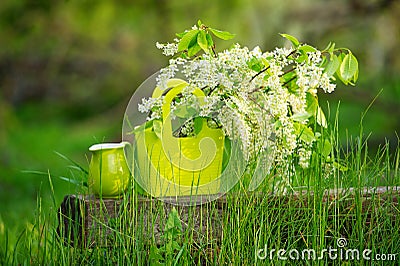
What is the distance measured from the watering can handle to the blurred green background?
10.4 ft

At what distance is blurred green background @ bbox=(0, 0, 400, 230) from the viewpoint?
6171 mm

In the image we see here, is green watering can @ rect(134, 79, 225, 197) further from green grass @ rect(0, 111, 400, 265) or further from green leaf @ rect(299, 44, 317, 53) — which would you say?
green leaf @ rect(299, 44, 317, 53)

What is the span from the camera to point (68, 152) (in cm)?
751

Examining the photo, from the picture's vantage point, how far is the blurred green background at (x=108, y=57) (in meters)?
6.17

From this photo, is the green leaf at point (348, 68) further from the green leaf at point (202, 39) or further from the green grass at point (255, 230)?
the green leaf at point (202, 39)

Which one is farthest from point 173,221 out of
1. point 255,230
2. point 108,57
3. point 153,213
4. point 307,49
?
point 108,57

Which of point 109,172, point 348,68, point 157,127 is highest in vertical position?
point 348,68

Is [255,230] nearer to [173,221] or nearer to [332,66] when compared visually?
[173,221]

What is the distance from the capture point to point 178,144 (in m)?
1.73

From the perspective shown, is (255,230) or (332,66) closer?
(255,230)

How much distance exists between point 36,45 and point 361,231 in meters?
7.71

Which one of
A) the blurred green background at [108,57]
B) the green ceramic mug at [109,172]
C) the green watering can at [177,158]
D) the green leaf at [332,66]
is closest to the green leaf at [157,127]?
the green watering can at [177,158]

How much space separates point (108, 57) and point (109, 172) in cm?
757

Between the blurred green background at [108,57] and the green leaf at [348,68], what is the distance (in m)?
3.31
